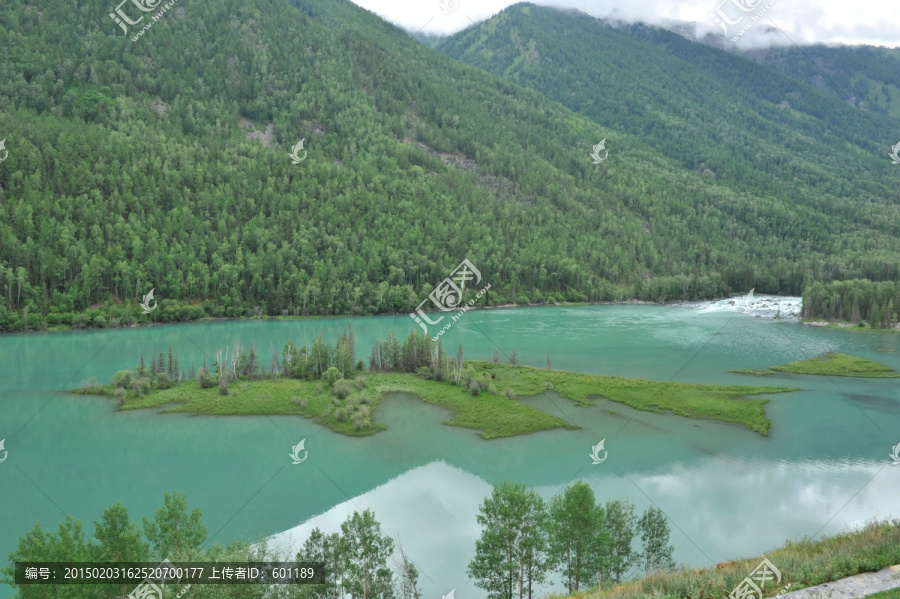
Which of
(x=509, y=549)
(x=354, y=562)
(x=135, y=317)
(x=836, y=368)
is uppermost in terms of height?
(x=509, y=549)

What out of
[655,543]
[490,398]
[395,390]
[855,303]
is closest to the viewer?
[655,543]

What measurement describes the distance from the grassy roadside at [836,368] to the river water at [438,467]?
9.18 feet

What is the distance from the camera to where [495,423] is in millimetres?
47281

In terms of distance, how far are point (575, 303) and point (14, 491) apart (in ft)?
391

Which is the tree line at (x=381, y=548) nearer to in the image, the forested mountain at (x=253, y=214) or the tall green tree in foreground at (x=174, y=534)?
the tall green tree in foreground at (x=174, y=534)

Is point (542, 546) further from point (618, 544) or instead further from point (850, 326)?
point (850, 326)

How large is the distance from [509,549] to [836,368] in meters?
64.5

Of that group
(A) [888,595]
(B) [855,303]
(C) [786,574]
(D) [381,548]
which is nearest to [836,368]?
(B) [855,303]

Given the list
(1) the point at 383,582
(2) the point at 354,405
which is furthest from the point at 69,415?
(1) the point at 383,582

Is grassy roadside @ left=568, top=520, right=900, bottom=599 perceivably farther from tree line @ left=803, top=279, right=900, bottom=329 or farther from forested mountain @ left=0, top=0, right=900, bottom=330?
tree line @ left=803, top=279, right=900, bottom=329

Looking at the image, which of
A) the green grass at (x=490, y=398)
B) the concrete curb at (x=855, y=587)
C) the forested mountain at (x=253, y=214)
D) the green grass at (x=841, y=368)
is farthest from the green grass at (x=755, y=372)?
the forested mountain at (x=253, y=214)

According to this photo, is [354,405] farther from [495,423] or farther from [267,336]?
[267,336]

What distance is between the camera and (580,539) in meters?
23.2

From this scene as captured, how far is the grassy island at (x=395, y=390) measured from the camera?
160 ft
